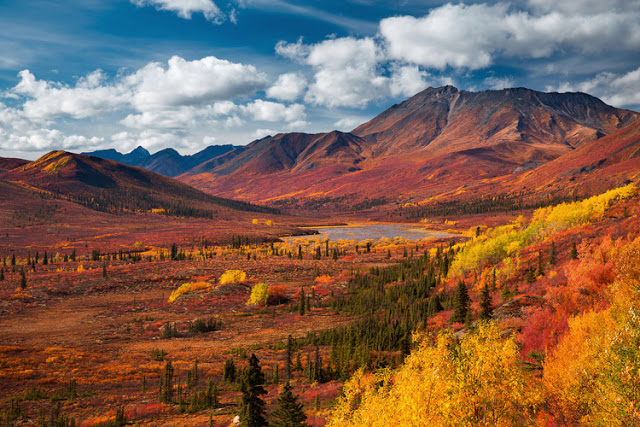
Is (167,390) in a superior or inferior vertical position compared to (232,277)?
inferior

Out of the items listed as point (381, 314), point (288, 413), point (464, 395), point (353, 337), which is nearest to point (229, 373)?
point (353, 337)

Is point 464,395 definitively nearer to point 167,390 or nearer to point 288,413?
point 288,413

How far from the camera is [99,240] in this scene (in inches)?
6471

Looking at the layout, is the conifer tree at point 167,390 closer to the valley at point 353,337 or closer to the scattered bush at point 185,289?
the valley at point 353,337

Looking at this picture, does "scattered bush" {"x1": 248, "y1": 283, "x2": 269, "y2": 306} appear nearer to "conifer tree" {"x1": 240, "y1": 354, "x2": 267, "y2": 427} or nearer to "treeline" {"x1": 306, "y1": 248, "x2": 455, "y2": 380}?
"treeline" {"x1": 306, "y1": 248, "x2": 455, "y2": 380}

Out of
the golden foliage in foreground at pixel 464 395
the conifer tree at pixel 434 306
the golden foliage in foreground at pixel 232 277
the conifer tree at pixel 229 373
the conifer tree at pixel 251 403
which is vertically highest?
the golden foliage in foreground at pixel 464 395

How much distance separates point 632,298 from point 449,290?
44.0 meters

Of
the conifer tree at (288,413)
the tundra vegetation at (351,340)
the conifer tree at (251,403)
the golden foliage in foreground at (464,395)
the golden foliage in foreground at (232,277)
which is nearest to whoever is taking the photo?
the golden foliage in foreground at (464,395)

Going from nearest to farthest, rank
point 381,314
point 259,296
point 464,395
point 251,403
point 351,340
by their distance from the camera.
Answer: point 464,395, point 251,403, point 351,340, point 381,314, point 259,296

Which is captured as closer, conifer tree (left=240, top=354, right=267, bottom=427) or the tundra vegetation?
the tundra vegetation

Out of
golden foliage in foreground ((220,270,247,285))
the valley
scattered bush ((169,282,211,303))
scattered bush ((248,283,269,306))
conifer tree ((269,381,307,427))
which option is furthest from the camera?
golden foliage in foreground ((220,270,247,285))

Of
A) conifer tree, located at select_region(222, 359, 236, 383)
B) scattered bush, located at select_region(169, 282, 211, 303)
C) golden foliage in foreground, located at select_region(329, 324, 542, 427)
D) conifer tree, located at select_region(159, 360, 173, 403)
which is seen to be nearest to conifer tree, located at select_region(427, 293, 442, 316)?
conifer tree, located at select_region(222, 359, 236, 383)

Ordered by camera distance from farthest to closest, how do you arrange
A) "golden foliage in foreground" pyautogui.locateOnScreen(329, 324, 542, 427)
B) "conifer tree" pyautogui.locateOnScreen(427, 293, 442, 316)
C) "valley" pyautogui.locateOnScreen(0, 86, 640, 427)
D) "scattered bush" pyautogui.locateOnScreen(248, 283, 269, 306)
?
"scattered bush" pyautogui.locateOnScreen(248, 283, 269, 306) → "conifer tree" pyautogui.locateOnScreen(427, 293, 442, 316) → "valley" pyautogui.locateOnScreen(0, 86, 640, 427) → "golden foliage in foreground" pyautogui.locateOnScreen(329, 324, 542, 427)

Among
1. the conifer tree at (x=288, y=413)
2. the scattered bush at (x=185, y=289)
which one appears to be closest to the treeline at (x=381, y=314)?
the conifer tree at (x=288, y=413)
